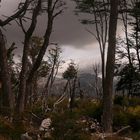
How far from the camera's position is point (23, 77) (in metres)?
17.2

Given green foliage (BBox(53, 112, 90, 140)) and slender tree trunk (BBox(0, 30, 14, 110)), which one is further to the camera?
slender tree trunk (BBox(0, 30, 14, 110))

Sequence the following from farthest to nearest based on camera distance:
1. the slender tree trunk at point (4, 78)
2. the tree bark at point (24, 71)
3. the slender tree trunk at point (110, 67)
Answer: the slender tree trunk at point (110, 67) < the tree bark at point (24, 71) < the slender tree trunk at point (4, 78)

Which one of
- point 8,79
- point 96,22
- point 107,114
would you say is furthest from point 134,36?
point 8,79

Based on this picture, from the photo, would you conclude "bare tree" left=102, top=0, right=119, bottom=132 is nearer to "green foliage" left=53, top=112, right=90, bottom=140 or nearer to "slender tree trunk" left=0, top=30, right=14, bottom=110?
"slender tree trunk" left=0, top=30, right=14, bottom=110

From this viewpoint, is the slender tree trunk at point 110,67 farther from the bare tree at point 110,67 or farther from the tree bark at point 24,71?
the tree bark at point 24,71

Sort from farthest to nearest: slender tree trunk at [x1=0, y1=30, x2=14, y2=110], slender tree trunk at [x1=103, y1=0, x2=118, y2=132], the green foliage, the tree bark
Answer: slender tree trunk at [x1=103, y1=0, x2=118, y2=132] < the tree bark < slender tree trunk at [x1=0, y1=30, x2=14, y2=110] < the green foliage

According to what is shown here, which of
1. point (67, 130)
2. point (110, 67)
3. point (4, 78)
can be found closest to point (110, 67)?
point (110, 67)

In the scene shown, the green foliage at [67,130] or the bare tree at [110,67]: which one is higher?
the bare tree at [110,67]

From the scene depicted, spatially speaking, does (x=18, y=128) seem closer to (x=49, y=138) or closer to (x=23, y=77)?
(x=49, y=138)

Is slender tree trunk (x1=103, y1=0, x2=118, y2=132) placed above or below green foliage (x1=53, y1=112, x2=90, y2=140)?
above

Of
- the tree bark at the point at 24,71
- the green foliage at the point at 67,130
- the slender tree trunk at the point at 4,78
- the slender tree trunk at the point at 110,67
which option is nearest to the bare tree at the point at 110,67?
the slender tree trunk at the point at 110,67

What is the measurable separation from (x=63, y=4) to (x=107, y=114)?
17.2 ft

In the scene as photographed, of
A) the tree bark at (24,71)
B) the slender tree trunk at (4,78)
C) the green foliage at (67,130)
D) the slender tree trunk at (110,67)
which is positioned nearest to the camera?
the green foliage at (67,130)

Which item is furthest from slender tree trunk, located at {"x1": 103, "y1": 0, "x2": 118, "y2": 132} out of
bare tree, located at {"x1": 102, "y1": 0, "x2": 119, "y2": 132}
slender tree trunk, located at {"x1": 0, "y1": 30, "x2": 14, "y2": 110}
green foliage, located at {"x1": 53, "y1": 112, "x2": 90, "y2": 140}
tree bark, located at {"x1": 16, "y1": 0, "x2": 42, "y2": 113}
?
green foliage, located at {"x1": 53, "y1": 112, "x2": 90, "y2": 140}
